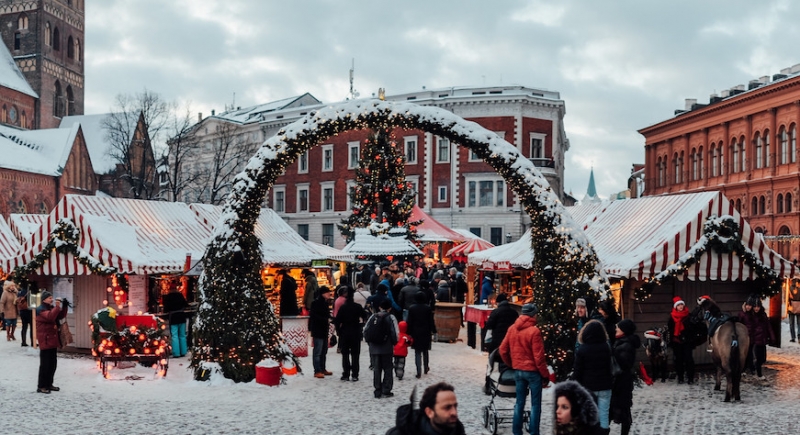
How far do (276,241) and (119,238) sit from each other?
198 inches

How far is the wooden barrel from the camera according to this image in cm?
1927

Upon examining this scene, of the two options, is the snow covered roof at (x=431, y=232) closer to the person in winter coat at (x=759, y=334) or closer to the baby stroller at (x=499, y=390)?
the person in winter coat at (x=759, y=334)

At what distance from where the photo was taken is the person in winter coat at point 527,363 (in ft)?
29.3

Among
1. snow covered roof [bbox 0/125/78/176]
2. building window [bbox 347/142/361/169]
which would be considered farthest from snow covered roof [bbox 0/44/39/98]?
building window [bbox 347/142/361/169]

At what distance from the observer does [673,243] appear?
14094 mm

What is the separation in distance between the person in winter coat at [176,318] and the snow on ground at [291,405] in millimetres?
1688

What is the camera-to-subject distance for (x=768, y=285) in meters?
14.8

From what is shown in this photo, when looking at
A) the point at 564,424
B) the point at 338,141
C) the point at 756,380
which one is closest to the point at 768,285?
the point at 756,380

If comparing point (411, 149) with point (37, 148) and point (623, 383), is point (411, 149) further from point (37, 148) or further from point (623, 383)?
point (623, 383)

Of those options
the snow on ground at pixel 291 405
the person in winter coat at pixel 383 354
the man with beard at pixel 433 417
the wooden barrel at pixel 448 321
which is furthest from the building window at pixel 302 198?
the man with beard at pixel 433 417

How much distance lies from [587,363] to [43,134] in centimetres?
5594

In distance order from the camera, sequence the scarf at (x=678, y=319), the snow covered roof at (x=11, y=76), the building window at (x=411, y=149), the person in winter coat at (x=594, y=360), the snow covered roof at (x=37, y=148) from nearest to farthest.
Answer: the person in winter coat at (x=594, y=360) → the scarf at (x=678, y=319) → the snow covered roof at (x=37, y=148) → the building window at (x=411, y=149) → the snow covered roof at (x=11, y=76)

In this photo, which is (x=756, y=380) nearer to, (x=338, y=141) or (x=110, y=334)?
(x=110, y=334)

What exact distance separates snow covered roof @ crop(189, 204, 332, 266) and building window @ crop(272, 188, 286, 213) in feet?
125
